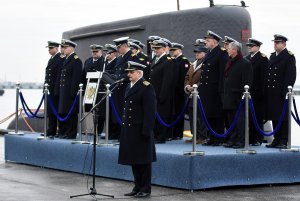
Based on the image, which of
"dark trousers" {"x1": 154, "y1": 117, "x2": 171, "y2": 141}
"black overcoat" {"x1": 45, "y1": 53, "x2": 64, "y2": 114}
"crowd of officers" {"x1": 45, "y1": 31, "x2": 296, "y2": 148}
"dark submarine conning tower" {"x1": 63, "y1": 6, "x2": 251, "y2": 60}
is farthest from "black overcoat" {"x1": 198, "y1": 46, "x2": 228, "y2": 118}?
"dark submarine conning tower" {"x1": 63, "y1": 6, "x2": 251, "y2": 60}

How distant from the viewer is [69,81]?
1537 cm

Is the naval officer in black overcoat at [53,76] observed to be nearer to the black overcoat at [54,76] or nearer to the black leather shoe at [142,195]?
the black overcoat at [54,76]

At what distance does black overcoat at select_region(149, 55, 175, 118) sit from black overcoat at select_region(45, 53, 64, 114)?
8.36 feet

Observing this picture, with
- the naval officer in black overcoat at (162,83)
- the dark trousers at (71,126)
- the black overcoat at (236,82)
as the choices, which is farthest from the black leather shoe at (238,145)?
the dark trousers at (71,126)

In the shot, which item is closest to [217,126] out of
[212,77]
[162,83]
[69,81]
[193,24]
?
[212,77]

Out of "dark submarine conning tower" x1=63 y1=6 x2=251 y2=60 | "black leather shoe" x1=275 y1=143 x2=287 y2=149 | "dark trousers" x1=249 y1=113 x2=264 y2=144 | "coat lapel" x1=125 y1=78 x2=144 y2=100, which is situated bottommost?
"black leather shoe" x1=275 y1=143 x2=287 y2=149

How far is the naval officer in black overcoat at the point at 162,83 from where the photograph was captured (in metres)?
13.8

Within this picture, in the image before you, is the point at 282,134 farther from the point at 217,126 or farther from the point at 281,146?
the point at 217,126

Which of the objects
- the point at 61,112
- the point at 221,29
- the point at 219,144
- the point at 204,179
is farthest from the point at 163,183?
the point at 221,29

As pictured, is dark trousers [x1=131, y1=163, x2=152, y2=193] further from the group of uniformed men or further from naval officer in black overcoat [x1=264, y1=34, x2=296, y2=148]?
naval officer in black overcoat [x1=264, y1=34, x2=296, y2=148]

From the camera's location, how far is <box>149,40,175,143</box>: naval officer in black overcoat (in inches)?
545

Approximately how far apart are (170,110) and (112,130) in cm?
177

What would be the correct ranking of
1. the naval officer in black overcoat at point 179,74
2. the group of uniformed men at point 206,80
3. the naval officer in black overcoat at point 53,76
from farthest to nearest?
the naval officer in black overcoat at point 53,76 < the naval officer in black overcoat at point 179,74 < the group of uniformed men at point 206,80

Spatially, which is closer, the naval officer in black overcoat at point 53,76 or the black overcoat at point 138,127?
the black overcoat at point 138,127
